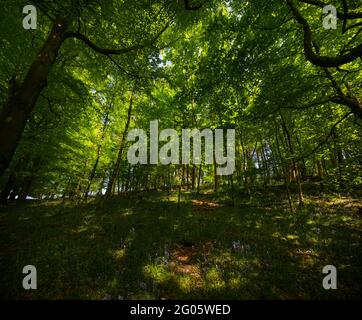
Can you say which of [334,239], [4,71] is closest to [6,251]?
[4,71]

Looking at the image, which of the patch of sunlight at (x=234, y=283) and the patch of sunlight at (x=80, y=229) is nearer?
the patch of sunlight at (x=234, y=283)

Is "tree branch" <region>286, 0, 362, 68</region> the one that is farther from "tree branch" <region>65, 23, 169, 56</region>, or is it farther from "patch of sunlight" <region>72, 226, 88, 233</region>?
"patch of sunlight" <region>72, 226, 88, 233</region>

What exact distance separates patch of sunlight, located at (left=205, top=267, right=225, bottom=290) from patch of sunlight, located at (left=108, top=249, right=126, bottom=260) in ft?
11.2

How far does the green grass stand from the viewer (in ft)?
19.7

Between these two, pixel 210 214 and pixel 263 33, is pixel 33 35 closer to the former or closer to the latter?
pixel 263 33

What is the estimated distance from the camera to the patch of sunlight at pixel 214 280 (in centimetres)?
617

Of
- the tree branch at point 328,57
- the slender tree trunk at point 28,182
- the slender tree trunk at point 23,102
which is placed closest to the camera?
the tree branch at point 328,57

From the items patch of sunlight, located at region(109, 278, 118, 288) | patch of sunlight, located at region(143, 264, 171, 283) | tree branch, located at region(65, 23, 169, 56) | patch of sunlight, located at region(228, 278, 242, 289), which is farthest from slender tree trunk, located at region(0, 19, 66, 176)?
patch of sunlight, located at region(228, 278, 242, 289)

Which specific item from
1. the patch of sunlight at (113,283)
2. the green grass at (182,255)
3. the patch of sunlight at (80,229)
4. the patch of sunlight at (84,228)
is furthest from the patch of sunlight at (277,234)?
the patch of sunlight at (80,229)

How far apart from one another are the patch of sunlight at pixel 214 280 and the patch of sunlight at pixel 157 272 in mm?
1283

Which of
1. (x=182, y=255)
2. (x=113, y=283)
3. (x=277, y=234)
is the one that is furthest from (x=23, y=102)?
(x=277, y=234)

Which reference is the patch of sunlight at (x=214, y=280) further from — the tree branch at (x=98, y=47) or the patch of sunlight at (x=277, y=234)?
the tree branch at (x=98, y=47)
